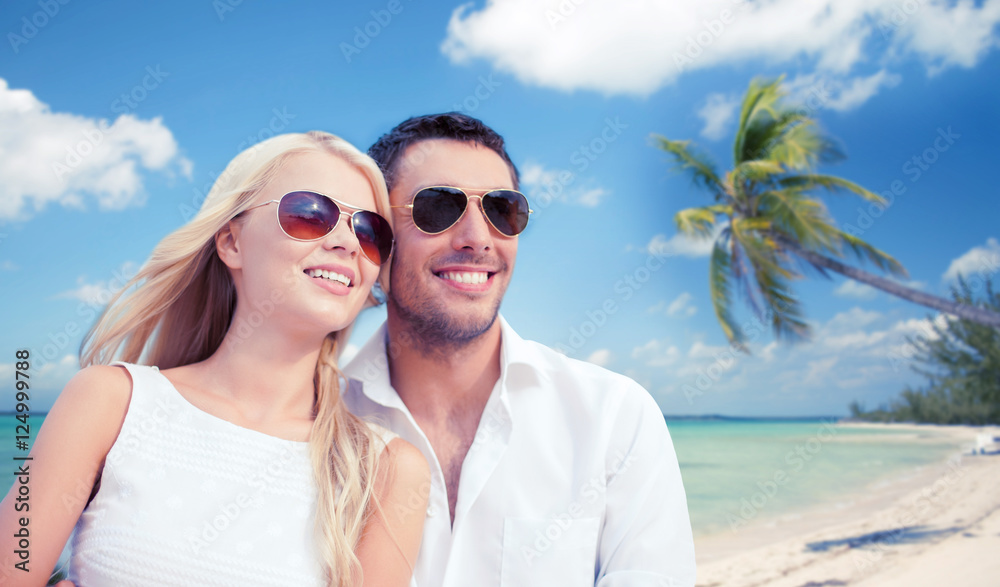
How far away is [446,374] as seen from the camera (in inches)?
125

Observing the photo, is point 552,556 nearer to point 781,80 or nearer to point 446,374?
point 446,374

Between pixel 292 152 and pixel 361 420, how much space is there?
1177mm

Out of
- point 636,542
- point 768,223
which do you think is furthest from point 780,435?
point 636,542

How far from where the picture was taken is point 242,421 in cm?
235

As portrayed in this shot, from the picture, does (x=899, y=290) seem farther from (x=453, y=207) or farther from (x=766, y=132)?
(x=453, y=207)

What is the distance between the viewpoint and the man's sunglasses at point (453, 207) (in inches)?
118

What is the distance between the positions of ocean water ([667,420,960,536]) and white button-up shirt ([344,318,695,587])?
17106mm

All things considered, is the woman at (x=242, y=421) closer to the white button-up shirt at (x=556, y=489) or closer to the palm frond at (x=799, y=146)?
the white button-up shirt at (x=556, y=489)

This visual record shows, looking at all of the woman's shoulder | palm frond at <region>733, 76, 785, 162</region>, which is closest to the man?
the woman's shoulder

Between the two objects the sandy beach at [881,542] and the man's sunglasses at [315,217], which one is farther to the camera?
the sandy beach at [881,542]

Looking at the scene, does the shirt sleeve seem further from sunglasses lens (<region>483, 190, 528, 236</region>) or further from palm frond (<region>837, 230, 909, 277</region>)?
palm frond (<region>837, 230, 909, 277</region>)

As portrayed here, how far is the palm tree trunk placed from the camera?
17219 mm

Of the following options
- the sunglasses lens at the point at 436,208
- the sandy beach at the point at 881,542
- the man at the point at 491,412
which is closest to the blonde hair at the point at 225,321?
the sunglasses lens at the point at 436,208

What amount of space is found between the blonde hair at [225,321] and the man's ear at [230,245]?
4 centimetres
